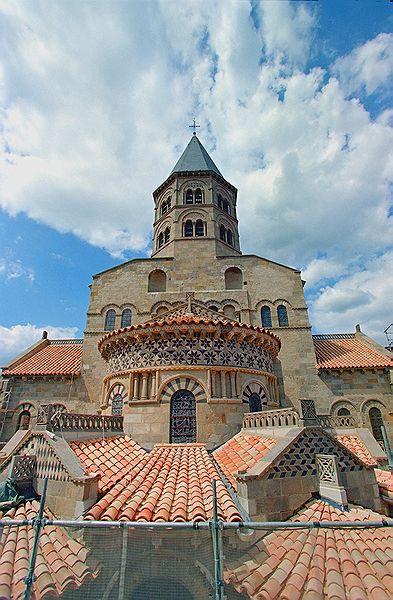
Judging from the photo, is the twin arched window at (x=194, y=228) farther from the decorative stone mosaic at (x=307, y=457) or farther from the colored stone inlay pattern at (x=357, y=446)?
the decorative stone mosaic at (x=307, y=457)

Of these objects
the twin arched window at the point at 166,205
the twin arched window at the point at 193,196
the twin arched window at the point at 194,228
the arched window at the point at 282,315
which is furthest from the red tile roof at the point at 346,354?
the twin arched window at the point at 166,205

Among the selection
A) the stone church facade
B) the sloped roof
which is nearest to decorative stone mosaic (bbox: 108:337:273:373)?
the stone church facade

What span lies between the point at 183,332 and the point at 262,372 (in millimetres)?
4090

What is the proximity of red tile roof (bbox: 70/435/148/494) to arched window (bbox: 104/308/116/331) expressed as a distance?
11847 millimetres

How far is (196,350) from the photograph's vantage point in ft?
42.0

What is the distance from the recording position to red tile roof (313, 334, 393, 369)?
20.4m

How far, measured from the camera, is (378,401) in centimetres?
1975

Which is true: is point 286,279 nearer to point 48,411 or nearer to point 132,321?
point 132,321

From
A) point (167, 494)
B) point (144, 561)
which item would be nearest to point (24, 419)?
point (167, 494)

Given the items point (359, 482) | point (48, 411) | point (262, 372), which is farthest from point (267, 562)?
point (262, 372)

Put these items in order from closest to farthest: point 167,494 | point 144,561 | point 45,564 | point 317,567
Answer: point 144,561, point 45,564, point 317,567, point 167,494

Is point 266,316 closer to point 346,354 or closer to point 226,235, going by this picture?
point 346,354

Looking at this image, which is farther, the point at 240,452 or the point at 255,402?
the point at 255,402

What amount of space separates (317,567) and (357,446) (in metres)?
8.03
